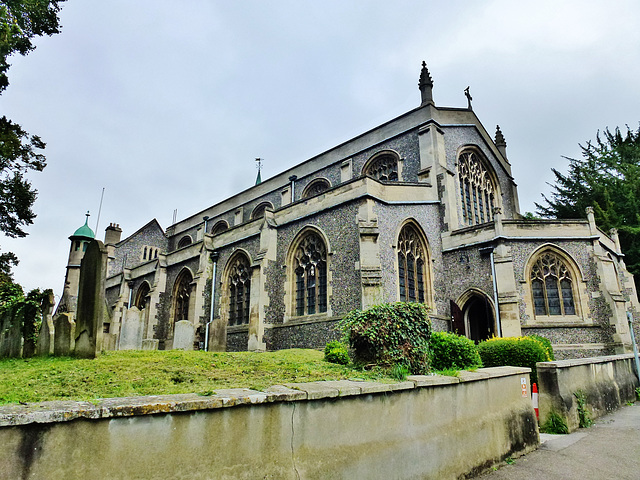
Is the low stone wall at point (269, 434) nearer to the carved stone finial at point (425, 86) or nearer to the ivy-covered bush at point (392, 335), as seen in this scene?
the ivy-covered bush at point (392, 335)

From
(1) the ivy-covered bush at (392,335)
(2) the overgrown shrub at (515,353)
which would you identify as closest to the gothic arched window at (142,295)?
(2) the overgrown shrub at (515,353)

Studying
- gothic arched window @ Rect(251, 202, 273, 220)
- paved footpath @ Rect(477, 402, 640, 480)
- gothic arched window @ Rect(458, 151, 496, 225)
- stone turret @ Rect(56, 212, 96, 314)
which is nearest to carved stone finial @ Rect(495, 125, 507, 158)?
gothic arched window @ Rect(458, 151, 496, 225)

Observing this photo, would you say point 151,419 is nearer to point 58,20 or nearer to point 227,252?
point 58,20

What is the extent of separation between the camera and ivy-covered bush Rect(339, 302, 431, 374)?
6.25 m

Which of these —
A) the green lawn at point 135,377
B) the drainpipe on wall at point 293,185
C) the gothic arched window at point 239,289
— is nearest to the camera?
the green lawn at point 135,377

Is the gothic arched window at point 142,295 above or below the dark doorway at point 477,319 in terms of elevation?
above

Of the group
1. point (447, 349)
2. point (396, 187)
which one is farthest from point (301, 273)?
point (447, 349)

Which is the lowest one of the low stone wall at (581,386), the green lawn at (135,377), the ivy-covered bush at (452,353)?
the low stone wall at (581,386)

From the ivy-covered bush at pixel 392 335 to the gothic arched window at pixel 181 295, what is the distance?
1746 cm

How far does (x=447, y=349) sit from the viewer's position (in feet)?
26.9

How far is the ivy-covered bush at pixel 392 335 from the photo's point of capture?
6254 millimetres

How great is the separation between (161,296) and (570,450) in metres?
21.5

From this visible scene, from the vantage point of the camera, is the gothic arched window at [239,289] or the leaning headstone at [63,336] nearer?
the leaning headstone at [63,336]

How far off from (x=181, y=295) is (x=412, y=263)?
13238mm
